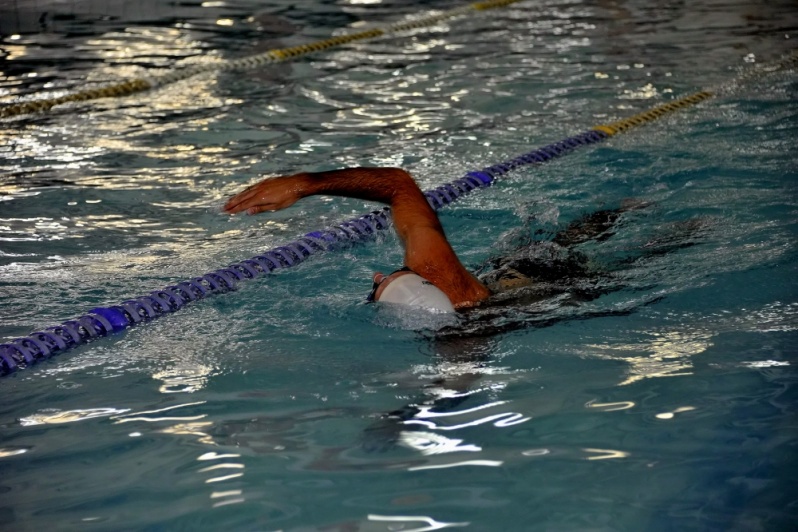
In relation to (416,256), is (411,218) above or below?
above

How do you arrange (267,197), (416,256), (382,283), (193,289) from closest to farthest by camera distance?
(267,197), (382,283), (416,256), (193,289)

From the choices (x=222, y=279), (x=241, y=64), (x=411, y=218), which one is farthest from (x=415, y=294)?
(x=241, y=64)

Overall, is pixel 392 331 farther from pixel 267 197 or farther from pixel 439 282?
pixel 267 197

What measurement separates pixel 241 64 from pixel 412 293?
614 cm

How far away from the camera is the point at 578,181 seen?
579cm

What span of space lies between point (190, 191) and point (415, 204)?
2.38m

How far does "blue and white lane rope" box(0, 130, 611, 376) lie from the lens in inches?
134

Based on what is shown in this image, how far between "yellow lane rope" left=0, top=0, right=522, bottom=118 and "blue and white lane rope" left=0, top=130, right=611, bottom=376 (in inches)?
141

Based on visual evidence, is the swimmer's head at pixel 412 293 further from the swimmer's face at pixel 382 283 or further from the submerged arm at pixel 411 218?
the submerged arm at pixel 411 218

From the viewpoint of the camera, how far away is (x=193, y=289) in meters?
3.99

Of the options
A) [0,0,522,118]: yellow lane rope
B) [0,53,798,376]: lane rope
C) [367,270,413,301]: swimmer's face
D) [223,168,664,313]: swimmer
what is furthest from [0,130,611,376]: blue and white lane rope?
[0,0,522,118]: yellow lane rope

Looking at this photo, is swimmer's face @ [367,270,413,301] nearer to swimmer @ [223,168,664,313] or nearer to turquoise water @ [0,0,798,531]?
swimmer @ [223,168,664,313]

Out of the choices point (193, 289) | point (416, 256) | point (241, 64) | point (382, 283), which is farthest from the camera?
point (241, 64)

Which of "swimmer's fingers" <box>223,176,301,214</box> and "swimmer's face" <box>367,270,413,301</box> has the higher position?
"swimmer's fingers" <box>223,176,301,214</box>
